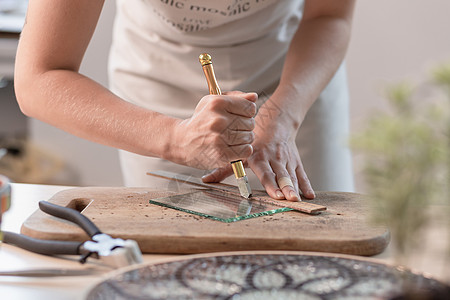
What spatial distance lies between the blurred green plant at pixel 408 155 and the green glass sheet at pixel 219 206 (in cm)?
39

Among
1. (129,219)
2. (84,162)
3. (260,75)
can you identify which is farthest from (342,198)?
(84,162)

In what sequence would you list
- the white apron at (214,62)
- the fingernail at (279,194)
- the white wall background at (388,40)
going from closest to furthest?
1. the fingernail at (279,194)
2. the white apron at (214,62)
3. the white wall background at (388,40)

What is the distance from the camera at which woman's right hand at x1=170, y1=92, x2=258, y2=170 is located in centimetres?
90

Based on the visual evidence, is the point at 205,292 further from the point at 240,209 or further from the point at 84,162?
the point at 84,162

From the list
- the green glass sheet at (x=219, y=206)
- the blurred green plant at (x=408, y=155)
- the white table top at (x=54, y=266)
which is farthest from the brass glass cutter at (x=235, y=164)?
the blurred green plant at (x=408, y=155)

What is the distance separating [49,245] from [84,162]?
2305 mm

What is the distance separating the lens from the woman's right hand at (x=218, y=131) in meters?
0.90

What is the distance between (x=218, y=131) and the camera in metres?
0.90

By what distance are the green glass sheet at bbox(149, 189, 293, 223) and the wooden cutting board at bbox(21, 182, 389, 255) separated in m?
0.01

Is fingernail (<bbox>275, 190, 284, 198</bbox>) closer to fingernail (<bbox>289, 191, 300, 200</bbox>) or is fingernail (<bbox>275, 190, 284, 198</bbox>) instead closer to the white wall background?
fingernail (<bbox>289, 191, 300, 200</bbox>)

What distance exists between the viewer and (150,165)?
1245 millimetres

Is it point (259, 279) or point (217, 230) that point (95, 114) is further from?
point (259, 279)

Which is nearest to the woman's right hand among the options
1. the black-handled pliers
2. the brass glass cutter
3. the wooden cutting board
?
the brass glass cutter

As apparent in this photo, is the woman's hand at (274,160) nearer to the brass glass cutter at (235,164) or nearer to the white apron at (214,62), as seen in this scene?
the brass glass cutter at (235,164)
